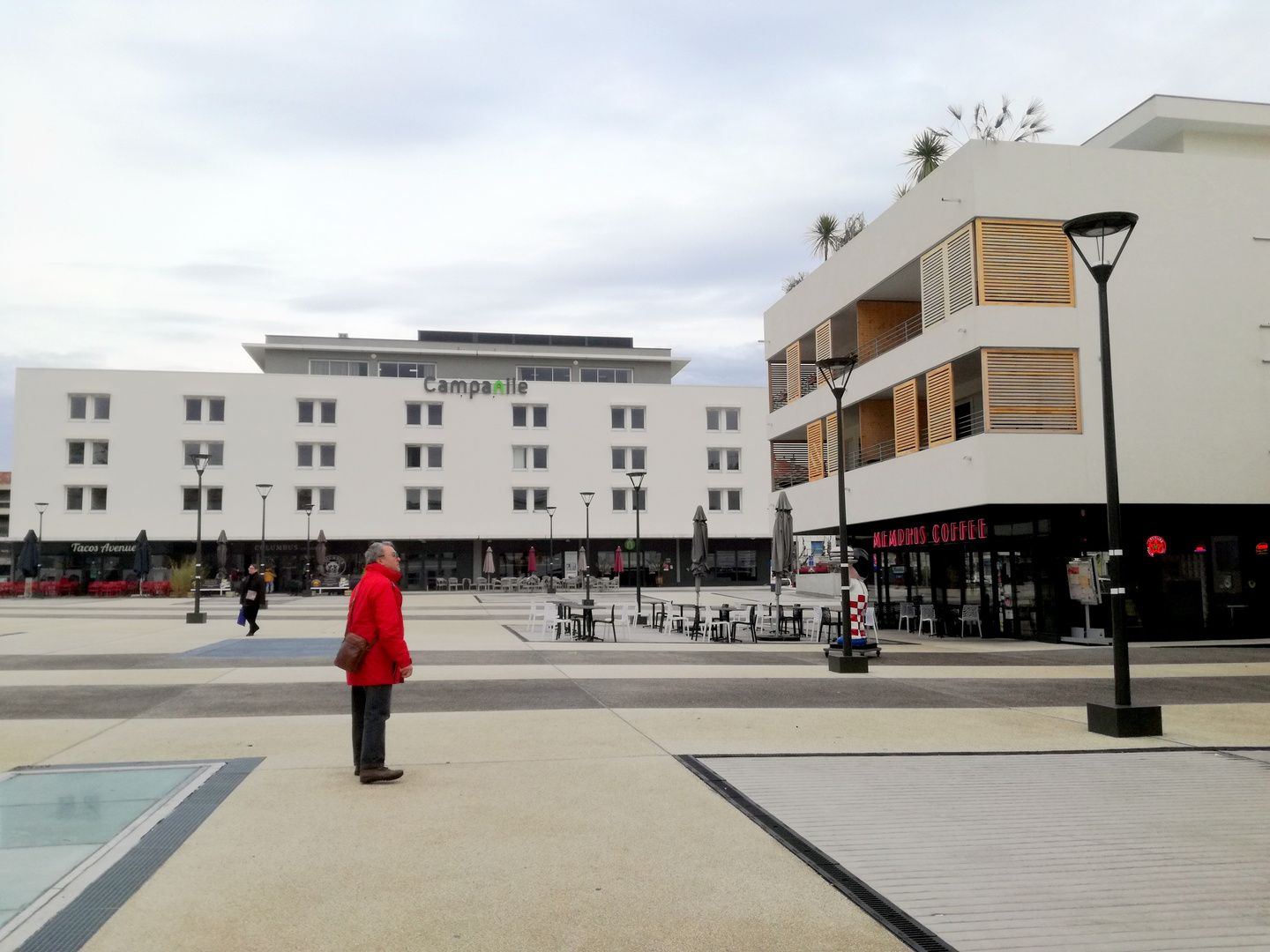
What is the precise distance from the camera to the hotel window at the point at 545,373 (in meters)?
66.3

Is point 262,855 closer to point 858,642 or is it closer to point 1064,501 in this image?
point 858,642

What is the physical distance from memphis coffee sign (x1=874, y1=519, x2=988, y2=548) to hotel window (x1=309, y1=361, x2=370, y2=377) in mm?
42959

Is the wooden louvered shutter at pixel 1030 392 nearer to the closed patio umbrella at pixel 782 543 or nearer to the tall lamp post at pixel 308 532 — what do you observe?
the closed patio umbrella at pixel 782 543

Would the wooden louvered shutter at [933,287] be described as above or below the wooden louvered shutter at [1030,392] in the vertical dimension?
above

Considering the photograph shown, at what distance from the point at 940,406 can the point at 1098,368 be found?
3.20m

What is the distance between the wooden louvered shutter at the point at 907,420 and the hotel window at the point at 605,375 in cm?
4247

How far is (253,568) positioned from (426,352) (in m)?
42.8

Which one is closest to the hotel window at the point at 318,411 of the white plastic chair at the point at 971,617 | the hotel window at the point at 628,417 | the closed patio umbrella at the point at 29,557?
the hotel window at the point at 628,417

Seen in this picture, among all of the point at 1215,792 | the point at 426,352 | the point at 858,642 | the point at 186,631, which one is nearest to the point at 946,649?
the point at 858,642

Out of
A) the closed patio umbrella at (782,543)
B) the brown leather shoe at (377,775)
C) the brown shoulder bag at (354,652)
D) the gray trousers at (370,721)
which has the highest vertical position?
the closed patio umbrella at (782,543)

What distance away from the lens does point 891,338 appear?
26.6m

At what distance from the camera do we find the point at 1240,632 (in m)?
22.4

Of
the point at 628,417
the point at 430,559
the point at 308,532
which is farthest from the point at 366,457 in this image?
the point at 628,417

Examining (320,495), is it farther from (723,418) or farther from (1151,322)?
(1151,322)
